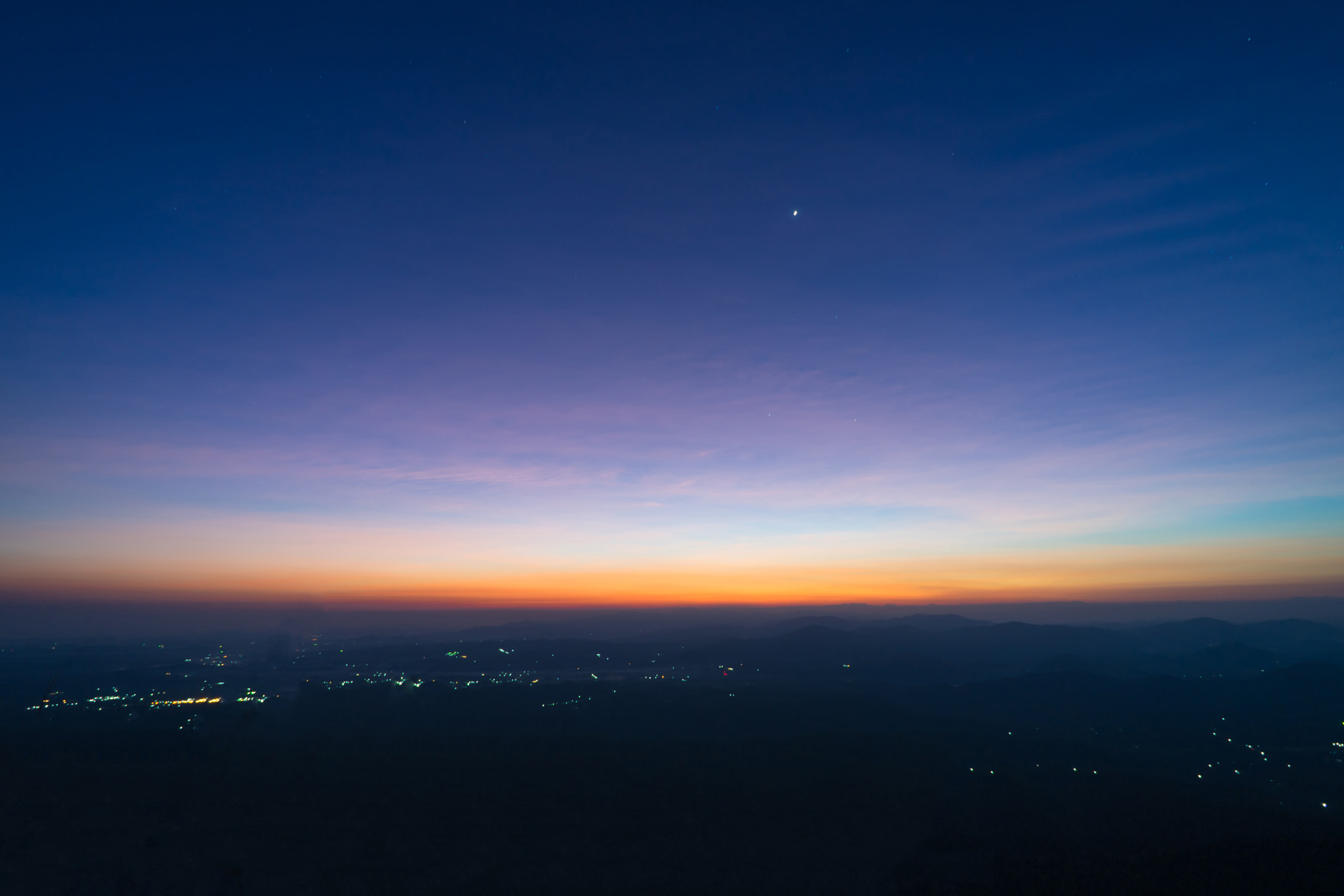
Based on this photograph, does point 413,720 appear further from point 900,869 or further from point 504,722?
point 900,869

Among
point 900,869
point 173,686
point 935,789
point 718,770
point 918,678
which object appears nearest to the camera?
point 900,869

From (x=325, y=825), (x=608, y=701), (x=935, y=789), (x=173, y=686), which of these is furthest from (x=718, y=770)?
(x=173, y=686)

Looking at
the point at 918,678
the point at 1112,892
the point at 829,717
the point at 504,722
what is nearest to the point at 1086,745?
the point at 829,717

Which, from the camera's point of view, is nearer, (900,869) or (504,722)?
(900,869)

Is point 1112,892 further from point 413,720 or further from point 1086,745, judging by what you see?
point 413,720

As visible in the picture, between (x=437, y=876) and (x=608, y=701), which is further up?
(x=437, y=876)

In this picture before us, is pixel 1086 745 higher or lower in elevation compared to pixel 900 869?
lower

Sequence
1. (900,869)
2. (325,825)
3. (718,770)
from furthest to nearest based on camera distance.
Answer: (718,770) → (325,825) → (900,869)

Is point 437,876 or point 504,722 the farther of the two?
point 504,722

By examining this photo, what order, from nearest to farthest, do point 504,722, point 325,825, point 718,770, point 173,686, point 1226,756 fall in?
1. point 325,825
2. point 718,770
3. point 1226,756
4. point 504,722
5. point 173,686
